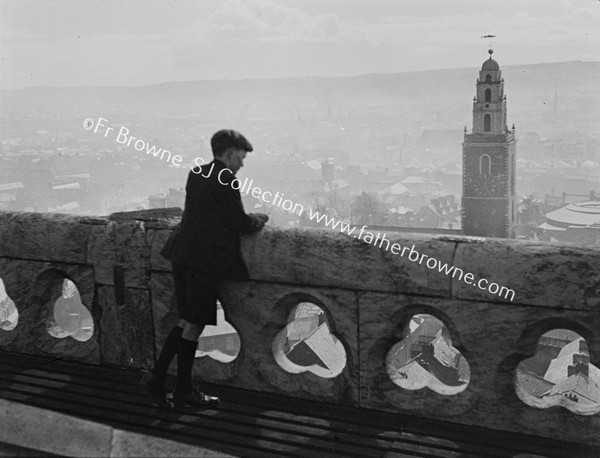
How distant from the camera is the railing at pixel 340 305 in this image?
2.76 metres

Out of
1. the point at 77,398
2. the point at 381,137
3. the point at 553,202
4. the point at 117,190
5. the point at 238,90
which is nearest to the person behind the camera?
the point at 77,398

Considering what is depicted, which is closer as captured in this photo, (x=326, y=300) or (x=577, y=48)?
(x=326, y=300)

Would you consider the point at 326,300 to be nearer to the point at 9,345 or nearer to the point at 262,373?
the point at 262,373

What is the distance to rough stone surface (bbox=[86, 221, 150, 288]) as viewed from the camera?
3.54 m

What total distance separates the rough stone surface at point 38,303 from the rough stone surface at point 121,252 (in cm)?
17

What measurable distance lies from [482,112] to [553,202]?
1188 centimetres

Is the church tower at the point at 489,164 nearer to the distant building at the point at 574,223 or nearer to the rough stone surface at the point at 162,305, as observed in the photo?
the distant building at the point at 574,223

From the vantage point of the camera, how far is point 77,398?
3270 millimetres

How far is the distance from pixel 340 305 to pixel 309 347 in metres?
4.69

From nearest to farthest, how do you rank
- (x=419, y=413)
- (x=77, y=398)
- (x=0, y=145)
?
1. (x=419, y=413)
2. (x=77, y=398)
3. (x=0, y=145)

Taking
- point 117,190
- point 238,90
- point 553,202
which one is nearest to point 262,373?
point 117,190

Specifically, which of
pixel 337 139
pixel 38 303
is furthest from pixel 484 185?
pixel 38 303

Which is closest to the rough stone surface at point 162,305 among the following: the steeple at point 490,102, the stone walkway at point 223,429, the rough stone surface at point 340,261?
the stone walkway at point 223,429

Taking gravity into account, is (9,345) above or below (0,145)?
below
